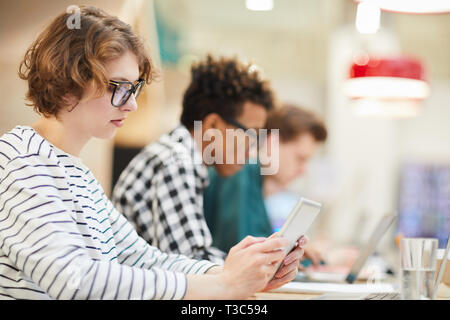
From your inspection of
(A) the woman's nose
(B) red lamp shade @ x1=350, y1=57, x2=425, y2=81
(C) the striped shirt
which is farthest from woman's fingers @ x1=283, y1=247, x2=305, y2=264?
(B) red lamp shade @ x1=350, y1=57, x2=425, y2=81

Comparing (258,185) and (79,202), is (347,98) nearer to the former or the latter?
(258,185)

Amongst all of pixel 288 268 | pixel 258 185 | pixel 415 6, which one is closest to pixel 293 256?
pixel 288 268

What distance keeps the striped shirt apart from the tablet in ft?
0.59

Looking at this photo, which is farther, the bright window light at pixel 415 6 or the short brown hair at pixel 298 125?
the short brown hair at pixel 298 125

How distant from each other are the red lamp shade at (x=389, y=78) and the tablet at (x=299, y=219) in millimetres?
2707

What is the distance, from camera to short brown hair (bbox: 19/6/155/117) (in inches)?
39.5

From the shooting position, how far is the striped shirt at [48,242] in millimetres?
841

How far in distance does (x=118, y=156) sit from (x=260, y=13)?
412 cm

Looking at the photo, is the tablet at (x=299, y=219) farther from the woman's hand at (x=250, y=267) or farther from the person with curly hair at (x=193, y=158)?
the person with curly hair at (x=193, y=158)

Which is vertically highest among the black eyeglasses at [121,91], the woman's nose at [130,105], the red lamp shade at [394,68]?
the red lamp shade at [394,68]

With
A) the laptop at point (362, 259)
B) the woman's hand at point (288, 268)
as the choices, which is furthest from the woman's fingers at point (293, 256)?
the laptop at point (362, 259)
